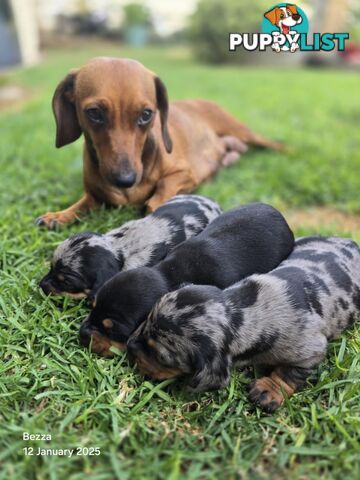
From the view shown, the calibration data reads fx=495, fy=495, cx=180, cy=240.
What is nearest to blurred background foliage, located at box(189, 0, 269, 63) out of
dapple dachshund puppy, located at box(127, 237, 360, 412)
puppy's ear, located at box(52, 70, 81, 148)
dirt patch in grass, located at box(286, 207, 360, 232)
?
dirt patch in grass, located at box(286, 207, 360, 232)

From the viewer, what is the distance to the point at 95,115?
12.2 feet

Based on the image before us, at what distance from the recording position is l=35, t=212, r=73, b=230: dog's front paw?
405 cm

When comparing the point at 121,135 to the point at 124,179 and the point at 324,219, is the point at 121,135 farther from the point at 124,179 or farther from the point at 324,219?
the point at 324,219

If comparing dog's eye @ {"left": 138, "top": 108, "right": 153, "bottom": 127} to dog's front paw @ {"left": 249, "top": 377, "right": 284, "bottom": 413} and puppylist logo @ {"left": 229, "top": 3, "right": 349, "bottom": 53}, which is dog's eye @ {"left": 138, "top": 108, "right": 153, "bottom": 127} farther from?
puppylist logo @ {"left": 229, "top": 3, "right": 349, "bottom": 53}

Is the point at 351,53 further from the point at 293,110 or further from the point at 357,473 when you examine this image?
the point at 357,473

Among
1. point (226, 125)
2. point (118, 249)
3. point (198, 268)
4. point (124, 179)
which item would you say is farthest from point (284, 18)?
point (198, 268)

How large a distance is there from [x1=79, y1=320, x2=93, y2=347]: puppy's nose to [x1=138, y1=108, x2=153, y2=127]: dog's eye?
171 centimetres

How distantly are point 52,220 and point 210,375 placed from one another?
7.32ft

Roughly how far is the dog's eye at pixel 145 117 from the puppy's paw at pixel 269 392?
7.03 ft

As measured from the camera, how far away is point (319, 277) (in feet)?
9.46

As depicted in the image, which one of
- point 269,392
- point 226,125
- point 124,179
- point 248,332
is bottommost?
point 269,392

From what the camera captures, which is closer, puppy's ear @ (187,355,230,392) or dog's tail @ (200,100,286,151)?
puppy's ear @ (187,355,230,392)

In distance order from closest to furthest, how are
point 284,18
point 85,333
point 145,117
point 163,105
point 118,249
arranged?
1. point 85,333
2. point 118,249
3. point 145,117
4. point 163,105
5. point 284,18

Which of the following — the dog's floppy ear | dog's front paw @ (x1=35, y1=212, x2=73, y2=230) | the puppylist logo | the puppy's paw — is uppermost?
the puppylist logo
